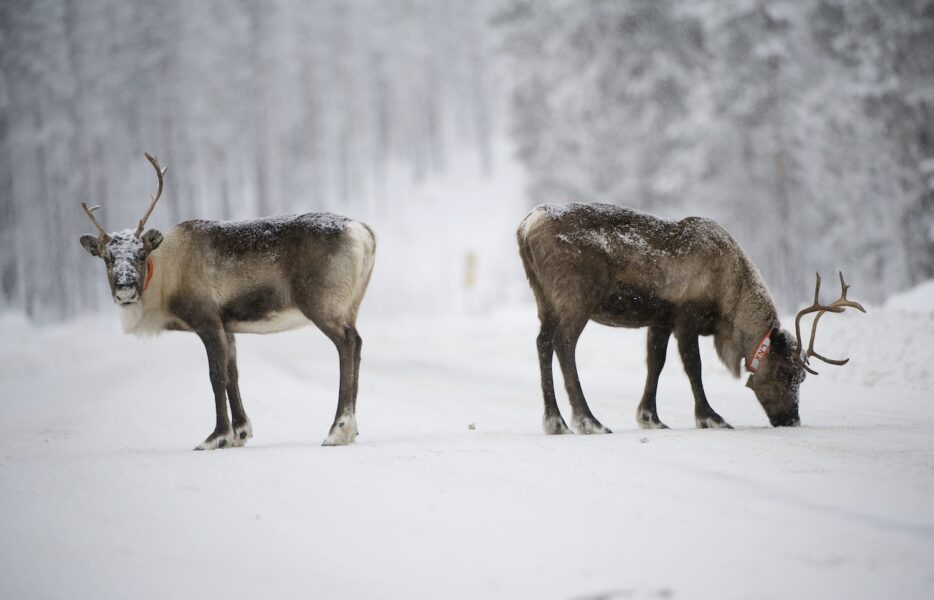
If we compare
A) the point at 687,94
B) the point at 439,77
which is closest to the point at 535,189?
the point at 687,94

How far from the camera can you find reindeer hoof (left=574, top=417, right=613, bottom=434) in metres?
7.31

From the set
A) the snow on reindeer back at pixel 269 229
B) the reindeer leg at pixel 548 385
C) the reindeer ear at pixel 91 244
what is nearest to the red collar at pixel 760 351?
the reindeer leg at pixel 548 385

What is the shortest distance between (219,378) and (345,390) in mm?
1065

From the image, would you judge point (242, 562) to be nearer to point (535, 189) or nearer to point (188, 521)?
point (188, 521)

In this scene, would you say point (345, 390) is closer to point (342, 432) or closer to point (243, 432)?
point (342, 432)

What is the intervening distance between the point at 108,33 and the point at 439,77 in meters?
27.7

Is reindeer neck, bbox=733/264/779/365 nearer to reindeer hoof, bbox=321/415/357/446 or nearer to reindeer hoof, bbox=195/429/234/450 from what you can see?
reindeer hoof, bbox=321/415/357/446

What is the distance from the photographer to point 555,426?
7.40 meters

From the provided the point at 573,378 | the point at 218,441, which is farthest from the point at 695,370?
the point at 218,441

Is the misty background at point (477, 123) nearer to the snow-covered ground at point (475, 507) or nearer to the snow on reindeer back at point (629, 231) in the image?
the snow on reindeer back at point (629, 231)

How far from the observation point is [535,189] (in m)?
30.1

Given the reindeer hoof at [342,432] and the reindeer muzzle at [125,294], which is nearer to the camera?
the reindeer hoof at [342,432]

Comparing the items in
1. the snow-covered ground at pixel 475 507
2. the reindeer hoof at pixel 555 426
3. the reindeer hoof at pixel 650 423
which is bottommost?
the reindeer hoof at pixel 650 423

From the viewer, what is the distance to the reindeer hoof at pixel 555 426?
738 centimetres
